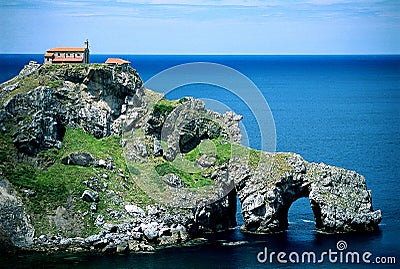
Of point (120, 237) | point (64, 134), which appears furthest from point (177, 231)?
point (64, 134)

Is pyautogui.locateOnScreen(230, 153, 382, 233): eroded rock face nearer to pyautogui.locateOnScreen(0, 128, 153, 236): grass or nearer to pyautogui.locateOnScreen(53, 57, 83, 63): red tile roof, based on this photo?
pyautogui.locateOnScreen(0, 128, 153, 236): grass

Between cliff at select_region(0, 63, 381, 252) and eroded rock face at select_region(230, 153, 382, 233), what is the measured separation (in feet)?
0.44

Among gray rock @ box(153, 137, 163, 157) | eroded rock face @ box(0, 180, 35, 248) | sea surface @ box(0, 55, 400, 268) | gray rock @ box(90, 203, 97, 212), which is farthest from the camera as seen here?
gray rock @ box(153, 137, 163, 157)

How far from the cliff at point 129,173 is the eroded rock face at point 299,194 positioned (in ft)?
0.44

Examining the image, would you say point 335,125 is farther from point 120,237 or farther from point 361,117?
point 120,237

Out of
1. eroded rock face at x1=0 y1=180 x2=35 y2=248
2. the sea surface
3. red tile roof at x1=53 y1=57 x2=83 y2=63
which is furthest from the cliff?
the sea surface

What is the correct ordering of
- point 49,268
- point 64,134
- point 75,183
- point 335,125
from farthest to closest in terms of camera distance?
point 335,125
point 64,134
point 75,183
point 49,268

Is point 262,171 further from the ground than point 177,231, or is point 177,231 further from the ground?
point 262,171

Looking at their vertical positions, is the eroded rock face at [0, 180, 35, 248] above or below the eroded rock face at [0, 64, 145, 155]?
below

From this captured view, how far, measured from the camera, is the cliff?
84.9m

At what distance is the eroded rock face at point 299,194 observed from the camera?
90.0 m

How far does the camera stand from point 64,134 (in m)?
96.3

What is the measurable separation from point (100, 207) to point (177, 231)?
31.3 feet

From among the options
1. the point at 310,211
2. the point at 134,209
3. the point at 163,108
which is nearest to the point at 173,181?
the point at 134,209
